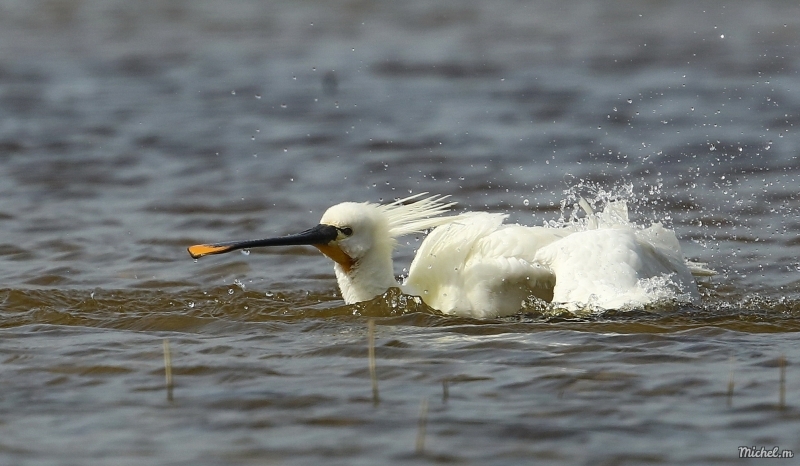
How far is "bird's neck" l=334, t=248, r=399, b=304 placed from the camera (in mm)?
7562

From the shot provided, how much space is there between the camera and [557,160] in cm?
1216

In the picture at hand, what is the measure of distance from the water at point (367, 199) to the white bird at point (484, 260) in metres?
0.15

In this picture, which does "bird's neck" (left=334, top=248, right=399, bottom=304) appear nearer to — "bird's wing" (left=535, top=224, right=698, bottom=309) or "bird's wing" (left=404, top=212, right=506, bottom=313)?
"bird's wing" (left=404, top=212, right=506, bottom=313)

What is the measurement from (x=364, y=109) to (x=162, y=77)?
329 centimetres

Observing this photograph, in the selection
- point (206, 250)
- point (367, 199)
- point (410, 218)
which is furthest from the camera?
point (367, 199)

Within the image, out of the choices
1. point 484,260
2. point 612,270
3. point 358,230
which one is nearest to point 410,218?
point 358,230

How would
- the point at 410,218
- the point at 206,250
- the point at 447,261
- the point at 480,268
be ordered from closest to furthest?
the point at 480,268, the point at 447,261, the point at 410,218, the point at 206,250

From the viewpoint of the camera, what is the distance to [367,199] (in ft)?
35.8

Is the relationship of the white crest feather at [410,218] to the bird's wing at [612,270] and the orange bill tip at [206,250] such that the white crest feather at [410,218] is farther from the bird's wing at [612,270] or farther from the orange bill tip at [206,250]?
the orange bill tip at [206,250]

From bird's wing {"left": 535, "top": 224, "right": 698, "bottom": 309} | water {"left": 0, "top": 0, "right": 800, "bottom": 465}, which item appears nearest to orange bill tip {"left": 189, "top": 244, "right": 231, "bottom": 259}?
water {"left": 0, "top": 0, "right": 800, "bottom": 465}

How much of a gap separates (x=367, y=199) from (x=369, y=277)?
3400mm

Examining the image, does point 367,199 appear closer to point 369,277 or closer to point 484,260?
point 369,277

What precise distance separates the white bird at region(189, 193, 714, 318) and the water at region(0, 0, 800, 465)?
153 mm

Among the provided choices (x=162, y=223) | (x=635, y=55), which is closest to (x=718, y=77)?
(x=635, y=55)
